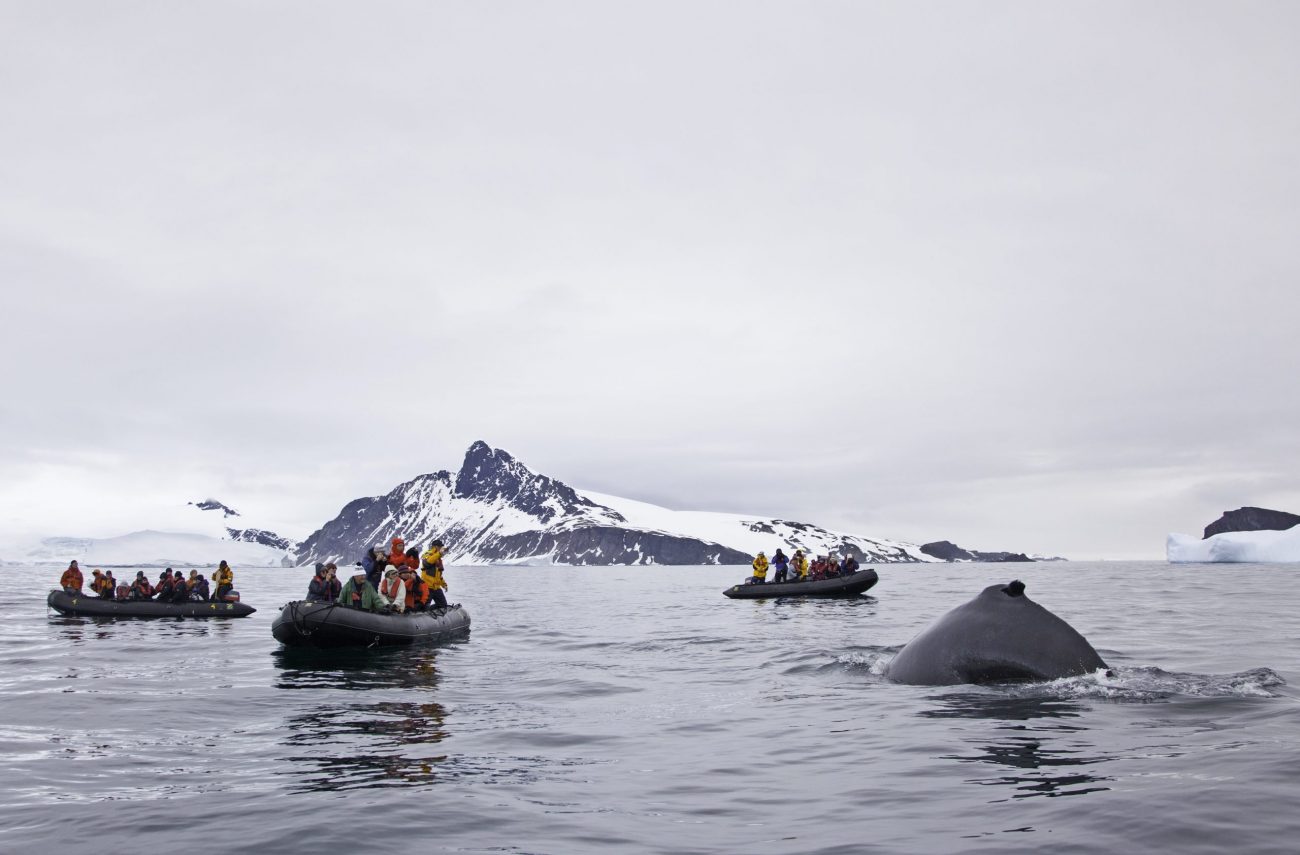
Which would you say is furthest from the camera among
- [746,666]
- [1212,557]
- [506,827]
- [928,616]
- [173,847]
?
[1212,557]

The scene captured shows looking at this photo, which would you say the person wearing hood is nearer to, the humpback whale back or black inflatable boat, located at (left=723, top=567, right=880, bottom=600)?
black inflatable boat, located at (left=723, top=567, right=880, bottom=600)

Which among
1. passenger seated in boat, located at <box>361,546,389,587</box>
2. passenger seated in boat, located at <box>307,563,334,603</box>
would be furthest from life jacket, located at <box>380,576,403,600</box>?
passenger seated in boat, located at <box>307,563,334,603</box>

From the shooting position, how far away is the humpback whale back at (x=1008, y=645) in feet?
46.1

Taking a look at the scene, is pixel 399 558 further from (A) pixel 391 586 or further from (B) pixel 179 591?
(B) pixel 179 591

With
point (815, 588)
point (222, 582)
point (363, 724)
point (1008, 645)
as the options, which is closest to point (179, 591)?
point (222, 582)

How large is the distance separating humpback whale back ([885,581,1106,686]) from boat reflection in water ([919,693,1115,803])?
0.61 metres

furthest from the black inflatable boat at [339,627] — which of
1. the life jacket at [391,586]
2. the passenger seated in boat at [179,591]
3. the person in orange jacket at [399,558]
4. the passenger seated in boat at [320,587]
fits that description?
the passenger seated in boat at [179,591]

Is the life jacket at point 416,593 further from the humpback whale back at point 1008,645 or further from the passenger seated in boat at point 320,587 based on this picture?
the humpback whale back at point 1008,645

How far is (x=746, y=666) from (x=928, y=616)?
1739cm

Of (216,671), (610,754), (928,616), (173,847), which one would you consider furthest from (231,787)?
(928,616)

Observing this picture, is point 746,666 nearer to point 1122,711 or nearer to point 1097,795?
point 1122,711

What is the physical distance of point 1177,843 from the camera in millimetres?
7246

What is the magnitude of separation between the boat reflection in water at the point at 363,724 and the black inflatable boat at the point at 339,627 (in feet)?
3.55

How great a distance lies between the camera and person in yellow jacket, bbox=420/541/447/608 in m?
29.2
